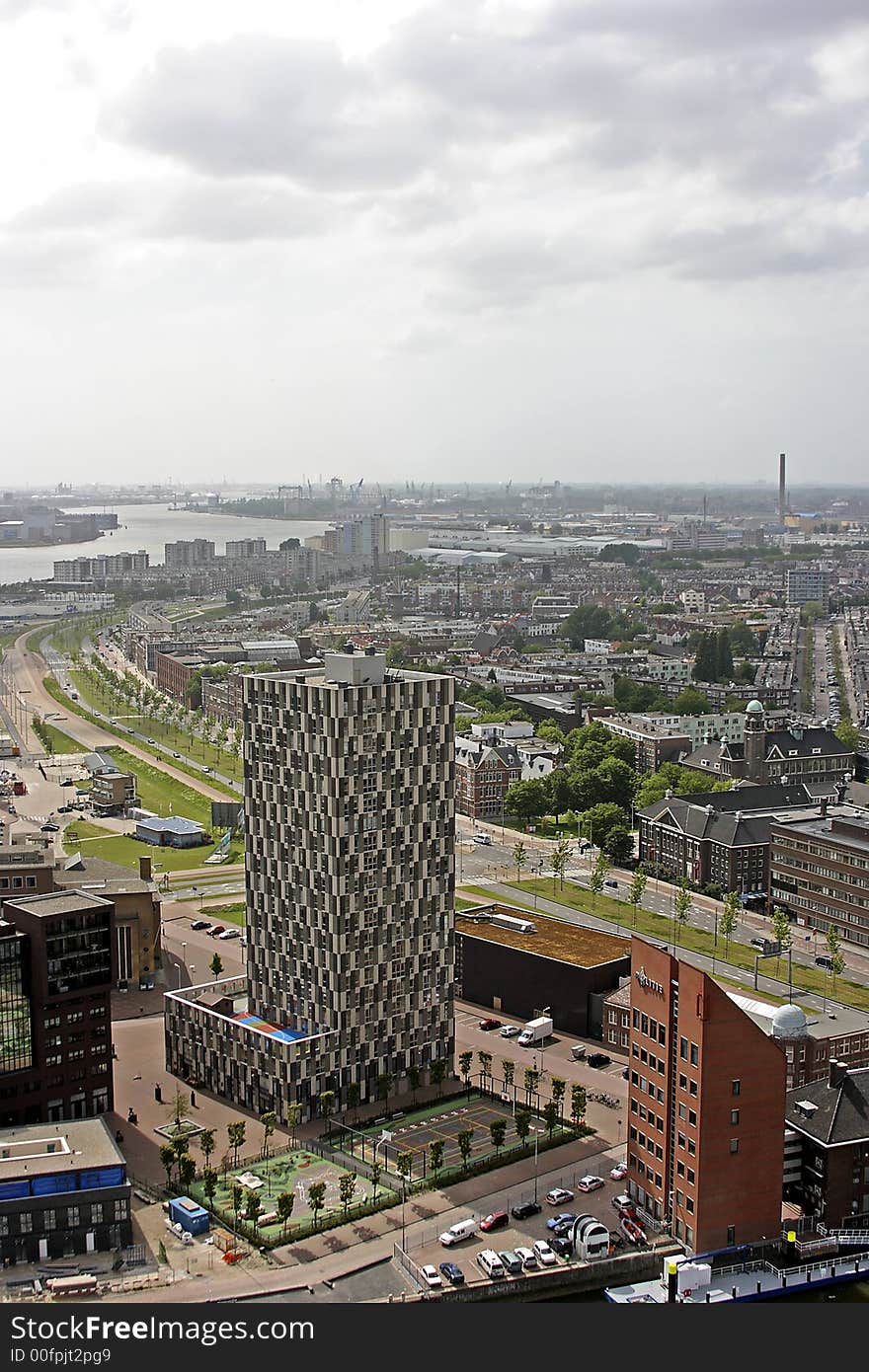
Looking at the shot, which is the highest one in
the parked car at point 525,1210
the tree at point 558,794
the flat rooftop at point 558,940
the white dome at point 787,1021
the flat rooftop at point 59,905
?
the flat rooftop at point 59,905

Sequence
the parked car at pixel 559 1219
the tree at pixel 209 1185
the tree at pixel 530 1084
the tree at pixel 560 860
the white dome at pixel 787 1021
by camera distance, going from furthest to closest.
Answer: the tree at pixel 560 860, the tree at pixel 530 1084, the white dome at pixel 787 1021, the tree at pixel 209 1185, the parked car at pixel 559 1219

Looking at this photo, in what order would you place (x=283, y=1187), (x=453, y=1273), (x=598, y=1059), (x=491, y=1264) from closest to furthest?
1. (x=453, y=1273)
2. (x=491, y=1264)
3. (x=283, y=1187)
4. (x=598, y=1059)

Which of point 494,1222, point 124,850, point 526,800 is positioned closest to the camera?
point 494,1222

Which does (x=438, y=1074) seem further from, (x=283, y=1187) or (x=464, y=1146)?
(x=283, y=1187)

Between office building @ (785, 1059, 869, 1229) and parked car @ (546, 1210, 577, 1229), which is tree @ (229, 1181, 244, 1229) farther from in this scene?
office building @ (785, 1059, 869, 1229)

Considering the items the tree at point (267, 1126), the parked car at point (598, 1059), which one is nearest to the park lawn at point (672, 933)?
the parked car at point (598, 1059)

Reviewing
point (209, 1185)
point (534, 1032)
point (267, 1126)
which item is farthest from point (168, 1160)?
point (534, 1032)

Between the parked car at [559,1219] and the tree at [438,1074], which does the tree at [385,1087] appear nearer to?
the tree at [438,1074]
